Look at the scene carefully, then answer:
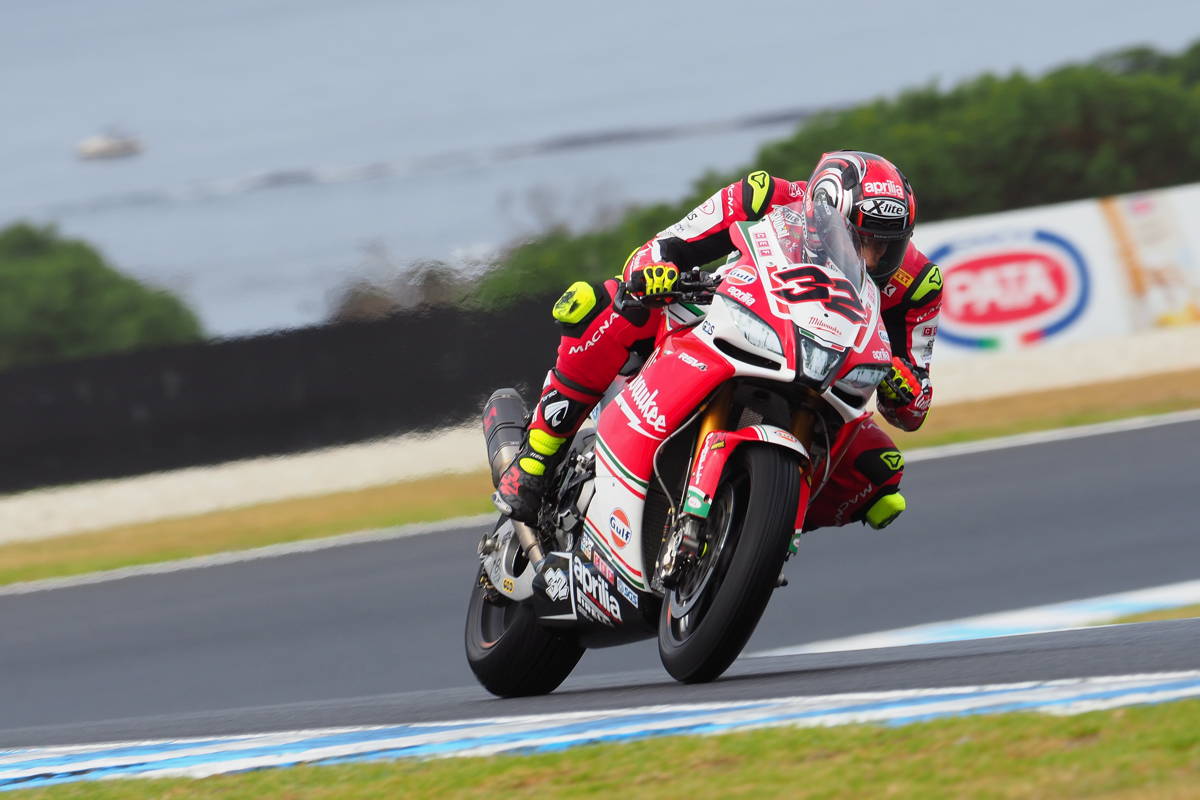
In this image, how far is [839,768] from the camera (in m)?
3.05

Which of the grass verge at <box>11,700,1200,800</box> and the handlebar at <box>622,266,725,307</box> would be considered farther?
the handlebar at <box>622,266,725,307</box>

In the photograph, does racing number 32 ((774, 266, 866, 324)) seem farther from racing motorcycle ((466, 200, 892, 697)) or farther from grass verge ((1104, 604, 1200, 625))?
grass verge ((1104, 604, 1200, 625))

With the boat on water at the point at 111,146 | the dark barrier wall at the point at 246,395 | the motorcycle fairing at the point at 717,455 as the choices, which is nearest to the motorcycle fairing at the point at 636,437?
the motorcycle fairing at the point at 717,455

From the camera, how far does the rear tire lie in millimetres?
5258

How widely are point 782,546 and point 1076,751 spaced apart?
1109 millimetres

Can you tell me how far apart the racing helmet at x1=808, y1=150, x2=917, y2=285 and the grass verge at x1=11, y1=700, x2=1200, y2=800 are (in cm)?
156

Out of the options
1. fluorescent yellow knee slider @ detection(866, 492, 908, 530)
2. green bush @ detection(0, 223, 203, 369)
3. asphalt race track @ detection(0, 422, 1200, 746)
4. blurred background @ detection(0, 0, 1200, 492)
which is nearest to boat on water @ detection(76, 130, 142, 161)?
blurred background @ detection(0, 0, 1200, 492)

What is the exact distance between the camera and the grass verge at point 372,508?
11.4 meters

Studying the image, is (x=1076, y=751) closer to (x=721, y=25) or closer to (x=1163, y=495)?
(x=1163, y=495)

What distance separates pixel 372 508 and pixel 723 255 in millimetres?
7797

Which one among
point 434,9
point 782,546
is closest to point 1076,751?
point 782,546

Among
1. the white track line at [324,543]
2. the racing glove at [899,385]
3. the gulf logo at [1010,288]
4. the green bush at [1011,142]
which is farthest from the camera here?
the green bush at [1011,142]

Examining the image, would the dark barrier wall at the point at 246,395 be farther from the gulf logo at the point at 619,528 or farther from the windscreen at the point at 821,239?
the windscreen at the point at 821,239

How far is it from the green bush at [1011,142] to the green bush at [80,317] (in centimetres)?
690
